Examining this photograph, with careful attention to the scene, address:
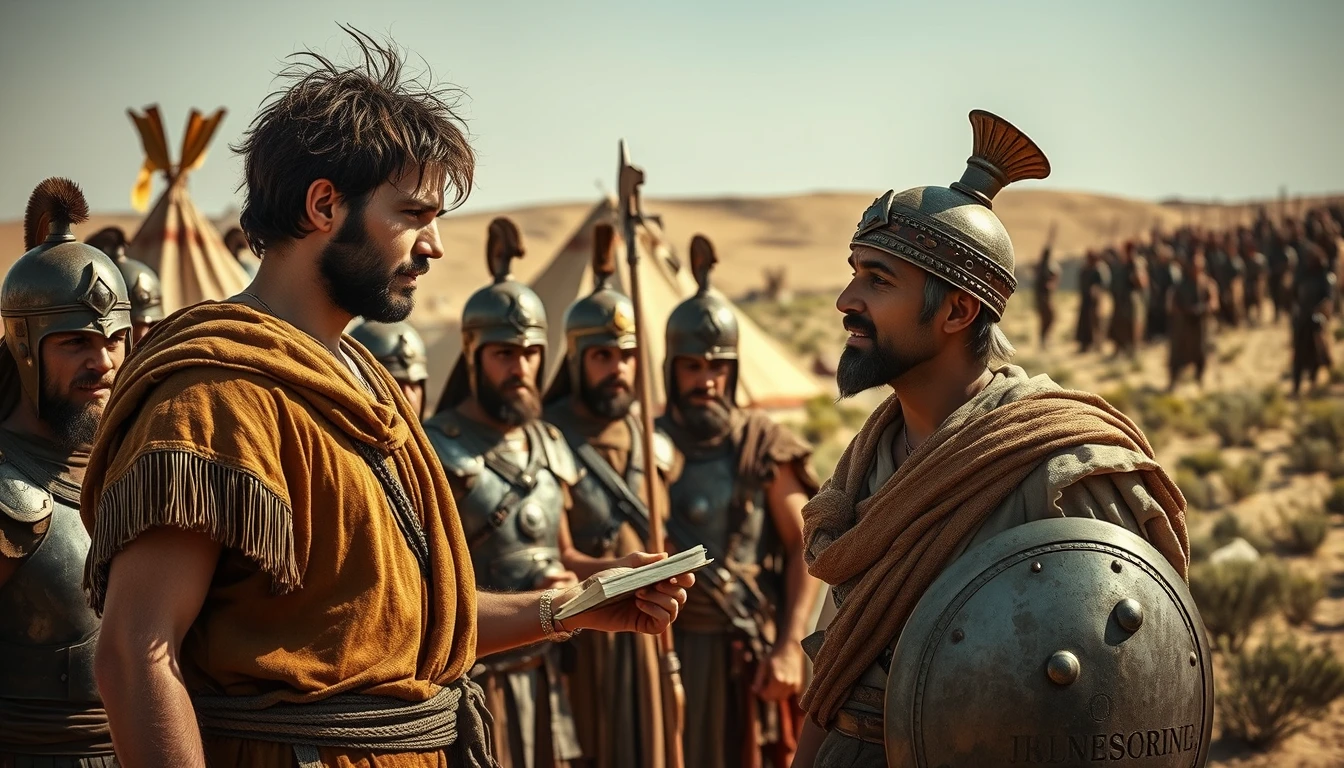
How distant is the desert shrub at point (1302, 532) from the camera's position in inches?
517

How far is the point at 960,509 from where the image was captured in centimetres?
287

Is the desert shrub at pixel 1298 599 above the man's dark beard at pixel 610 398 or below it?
below

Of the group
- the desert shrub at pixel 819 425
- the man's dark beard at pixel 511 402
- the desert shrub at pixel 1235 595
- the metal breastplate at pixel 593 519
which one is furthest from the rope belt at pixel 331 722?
the desert shrub at pixel 819 425

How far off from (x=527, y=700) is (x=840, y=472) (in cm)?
252

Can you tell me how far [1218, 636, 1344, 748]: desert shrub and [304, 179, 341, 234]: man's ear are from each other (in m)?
7.50

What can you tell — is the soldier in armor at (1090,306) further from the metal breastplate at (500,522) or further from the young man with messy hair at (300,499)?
the young man with messy hair at (300,499)

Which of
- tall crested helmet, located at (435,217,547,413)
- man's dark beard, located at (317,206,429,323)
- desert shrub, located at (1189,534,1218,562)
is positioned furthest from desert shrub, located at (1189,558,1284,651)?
man's dark beard, located at (317,206,429,323)

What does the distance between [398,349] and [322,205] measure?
3483mm

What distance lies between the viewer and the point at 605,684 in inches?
233

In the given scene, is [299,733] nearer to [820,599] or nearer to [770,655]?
[770,655]

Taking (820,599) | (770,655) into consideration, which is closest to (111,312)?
(770,655)

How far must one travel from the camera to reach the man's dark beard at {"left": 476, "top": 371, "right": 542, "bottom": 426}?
558 centimetres

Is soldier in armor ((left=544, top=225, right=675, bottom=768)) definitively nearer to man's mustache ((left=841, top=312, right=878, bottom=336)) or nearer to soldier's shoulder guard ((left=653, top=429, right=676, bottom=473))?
soldier's shoulder guard ((left=653, top=429, right=676, bottom=473))

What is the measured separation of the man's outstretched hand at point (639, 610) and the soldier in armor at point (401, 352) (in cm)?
295
